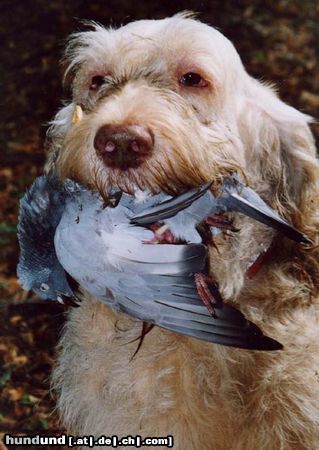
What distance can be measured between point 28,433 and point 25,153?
2131mm

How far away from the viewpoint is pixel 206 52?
2506 millimetres

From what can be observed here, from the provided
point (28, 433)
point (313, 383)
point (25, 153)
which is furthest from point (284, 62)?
point (313, 383)

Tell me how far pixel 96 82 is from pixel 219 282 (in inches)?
28.6

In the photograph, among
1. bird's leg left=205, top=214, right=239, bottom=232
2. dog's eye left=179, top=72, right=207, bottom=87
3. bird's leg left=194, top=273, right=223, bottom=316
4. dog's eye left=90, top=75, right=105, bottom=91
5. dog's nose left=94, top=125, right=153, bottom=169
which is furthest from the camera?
dog's eye left=90, top=75, right=105, bottom=91

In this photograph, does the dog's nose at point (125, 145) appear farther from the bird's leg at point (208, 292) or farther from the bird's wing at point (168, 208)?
the bird's leg at point (208, 292)

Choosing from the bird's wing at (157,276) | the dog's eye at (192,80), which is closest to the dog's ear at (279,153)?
the dog's eye at (192,80)

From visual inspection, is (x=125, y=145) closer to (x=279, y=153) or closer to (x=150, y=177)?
(x=150, y=177)

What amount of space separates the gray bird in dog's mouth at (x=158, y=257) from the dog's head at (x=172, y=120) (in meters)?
0.07

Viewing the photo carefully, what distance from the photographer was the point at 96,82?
2596 millimetres

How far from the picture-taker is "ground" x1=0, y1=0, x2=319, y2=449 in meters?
3.74

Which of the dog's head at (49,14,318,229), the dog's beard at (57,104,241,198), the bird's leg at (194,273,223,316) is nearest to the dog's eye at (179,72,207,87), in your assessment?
the dog's head at (49,14,318,229)

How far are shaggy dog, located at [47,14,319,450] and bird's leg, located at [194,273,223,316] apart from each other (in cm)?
20

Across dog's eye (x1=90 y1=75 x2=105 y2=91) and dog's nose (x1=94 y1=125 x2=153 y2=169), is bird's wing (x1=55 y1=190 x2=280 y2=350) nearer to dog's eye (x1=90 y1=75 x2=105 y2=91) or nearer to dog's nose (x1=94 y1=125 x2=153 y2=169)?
dog's nose (x1=94 y1=125 x2=153 y2=169)

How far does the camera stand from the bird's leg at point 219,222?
7.62ft
